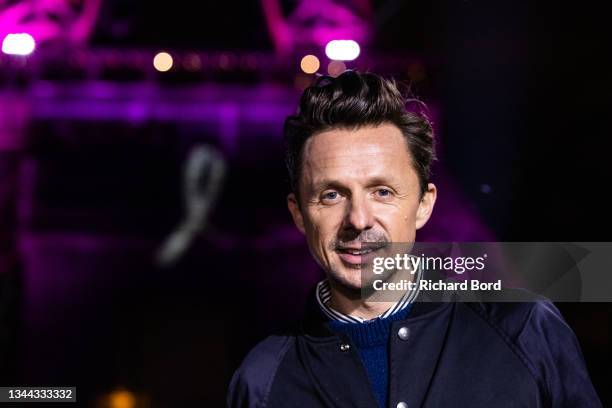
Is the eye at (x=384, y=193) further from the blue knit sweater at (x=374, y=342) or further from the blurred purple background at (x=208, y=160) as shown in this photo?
the blurred purple background at (x=208, y=160)

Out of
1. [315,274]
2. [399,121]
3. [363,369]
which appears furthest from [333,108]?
[315,274]

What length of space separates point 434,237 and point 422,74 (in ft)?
3.58

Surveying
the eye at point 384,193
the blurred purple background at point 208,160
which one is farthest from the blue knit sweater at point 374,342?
the blurred purple background at point 208,160

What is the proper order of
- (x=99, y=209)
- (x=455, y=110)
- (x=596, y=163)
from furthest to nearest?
(x=99, y=209), (x=455, y=110), (x=596, y=163)

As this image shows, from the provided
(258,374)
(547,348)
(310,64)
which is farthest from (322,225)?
(310,64)

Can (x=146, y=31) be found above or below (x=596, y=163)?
above

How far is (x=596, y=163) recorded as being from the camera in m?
5.63

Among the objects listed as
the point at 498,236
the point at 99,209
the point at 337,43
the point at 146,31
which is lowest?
the point at 498,236

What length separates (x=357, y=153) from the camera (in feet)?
7.98

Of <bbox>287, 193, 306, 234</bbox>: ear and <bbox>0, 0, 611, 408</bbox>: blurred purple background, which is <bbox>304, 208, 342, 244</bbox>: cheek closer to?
<bbox>287, 193, 306, 234</bbox>: ear

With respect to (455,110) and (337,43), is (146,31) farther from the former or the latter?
(455,110)

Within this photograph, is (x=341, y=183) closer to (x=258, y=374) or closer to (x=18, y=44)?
(x=258, y=374)

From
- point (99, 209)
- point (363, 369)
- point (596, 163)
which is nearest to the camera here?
point (363, 369)

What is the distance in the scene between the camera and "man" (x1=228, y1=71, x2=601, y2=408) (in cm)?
229
